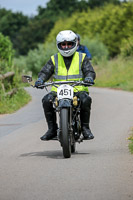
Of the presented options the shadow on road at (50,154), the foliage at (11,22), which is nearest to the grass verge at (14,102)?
the shadow on road at (50,154)

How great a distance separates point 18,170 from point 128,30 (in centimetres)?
4766

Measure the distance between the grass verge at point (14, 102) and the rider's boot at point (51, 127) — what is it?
22.7ft

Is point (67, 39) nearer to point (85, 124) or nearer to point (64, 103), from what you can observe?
point (64, 103)

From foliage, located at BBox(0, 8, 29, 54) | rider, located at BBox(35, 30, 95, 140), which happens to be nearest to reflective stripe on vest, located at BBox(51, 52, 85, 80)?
rider, located at BBox(35, 30, 95, 140)

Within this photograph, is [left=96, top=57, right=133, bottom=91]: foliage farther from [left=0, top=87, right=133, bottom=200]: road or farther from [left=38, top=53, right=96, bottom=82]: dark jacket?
[left=38, top=53, right=96, bottom=82]: dark jacket

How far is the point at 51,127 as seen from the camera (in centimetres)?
870

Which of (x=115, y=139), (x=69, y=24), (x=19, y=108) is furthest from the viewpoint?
(x=69, y=24)

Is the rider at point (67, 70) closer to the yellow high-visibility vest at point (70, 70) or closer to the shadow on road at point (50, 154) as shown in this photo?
the yellow high-visibility vest at point (70, 70)

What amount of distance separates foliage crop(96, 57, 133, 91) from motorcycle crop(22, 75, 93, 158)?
1478cm

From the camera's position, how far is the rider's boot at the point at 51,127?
8.63 metres

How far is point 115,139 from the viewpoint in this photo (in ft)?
33.6

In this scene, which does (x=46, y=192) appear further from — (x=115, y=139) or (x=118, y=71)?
(x=118, y=71)

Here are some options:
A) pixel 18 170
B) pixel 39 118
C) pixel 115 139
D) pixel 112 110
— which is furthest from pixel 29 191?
pixel 112 110

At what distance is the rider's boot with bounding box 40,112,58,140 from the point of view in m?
8.63
